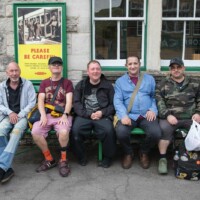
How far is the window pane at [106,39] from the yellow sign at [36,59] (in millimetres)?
691

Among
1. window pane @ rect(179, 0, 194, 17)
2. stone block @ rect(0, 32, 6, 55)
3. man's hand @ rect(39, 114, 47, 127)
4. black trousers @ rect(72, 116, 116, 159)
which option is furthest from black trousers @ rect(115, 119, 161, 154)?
stone block @ rect(0, 32, 6, 55)

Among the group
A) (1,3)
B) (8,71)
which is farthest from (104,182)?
(1,3)

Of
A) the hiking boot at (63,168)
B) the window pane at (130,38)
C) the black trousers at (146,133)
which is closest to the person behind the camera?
the hiking boot at (63,168)

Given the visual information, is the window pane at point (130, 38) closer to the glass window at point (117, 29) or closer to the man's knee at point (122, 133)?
the glass window at point (117, 29)

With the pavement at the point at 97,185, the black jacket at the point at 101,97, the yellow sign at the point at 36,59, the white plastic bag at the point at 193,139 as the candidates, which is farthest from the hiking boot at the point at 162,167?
the yellow sign at the point at 36,59

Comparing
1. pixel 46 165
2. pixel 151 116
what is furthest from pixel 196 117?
pixel 46 165

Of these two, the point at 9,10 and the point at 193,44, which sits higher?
the point at 9,10

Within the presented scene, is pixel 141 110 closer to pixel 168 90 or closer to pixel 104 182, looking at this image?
pixel 168 90

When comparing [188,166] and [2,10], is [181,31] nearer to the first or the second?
[188,166]

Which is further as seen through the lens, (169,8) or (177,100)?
(169,8)

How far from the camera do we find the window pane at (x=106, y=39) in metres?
5.57

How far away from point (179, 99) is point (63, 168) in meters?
1.85

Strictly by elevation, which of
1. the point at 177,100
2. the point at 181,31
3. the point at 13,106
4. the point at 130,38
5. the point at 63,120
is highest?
the point at 181,31

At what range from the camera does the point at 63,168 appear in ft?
14.6
